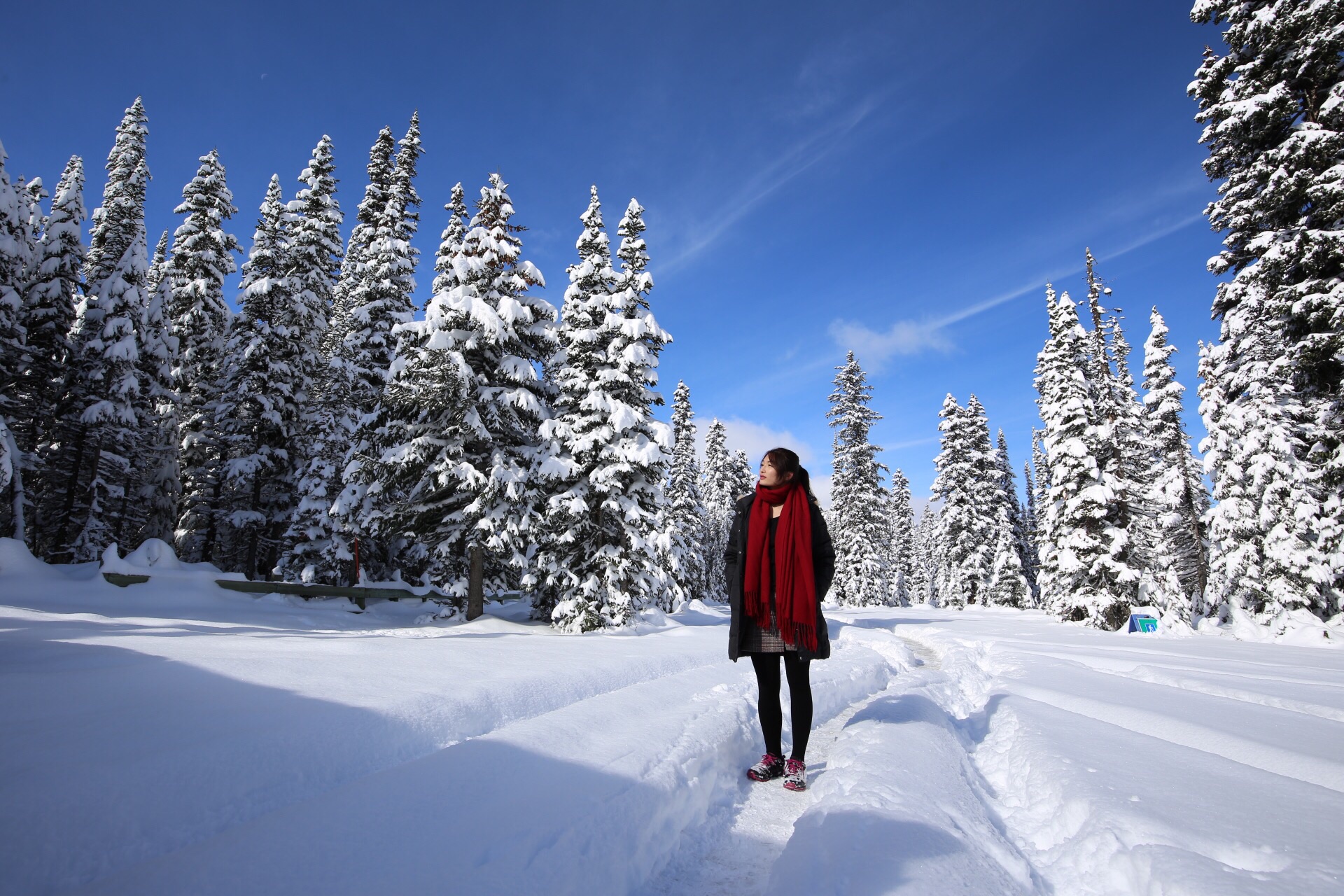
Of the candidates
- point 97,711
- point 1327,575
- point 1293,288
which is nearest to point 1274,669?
point 1293,288

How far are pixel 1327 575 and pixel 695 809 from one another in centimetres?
1866

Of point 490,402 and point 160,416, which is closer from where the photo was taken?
point 490,402

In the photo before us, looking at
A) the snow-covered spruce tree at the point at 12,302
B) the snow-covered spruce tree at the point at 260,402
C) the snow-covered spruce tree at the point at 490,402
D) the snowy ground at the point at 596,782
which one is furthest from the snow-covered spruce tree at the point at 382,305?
the snowy ground at the point at 596,782

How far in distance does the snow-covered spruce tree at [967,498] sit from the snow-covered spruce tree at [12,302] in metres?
40.4

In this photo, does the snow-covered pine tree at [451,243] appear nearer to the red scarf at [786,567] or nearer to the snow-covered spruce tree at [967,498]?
the red scarf at [786,567]

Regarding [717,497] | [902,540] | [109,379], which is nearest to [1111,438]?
[717,497]

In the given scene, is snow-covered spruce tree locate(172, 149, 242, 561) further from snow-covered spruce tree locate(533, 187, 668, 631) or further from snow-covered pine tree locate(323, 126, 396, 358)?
snow-covered spruce tree locate(533, 187, 668, 631)

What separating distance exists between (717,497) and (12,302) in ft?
115

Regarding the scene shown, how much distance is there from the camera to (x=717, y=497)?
140 ft

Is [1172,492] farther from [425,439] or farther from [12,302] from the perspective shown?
[12,302]

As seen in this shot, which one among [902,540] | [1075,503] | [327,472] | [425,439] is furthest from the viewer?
[902,540]

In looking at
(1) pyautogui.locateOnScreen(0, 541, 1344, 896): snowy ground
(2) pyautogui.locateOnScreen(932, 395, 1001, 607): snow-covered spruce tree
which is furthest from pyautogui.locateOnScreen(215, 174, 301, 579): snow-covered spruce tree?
(2) pyautogui.locateOnScreen(932, 395, 1001, 607): snow-covered spruce tree

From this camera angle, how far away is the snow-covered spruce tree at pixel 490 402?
13.9m

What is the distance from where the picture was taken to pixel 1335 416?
1274cm
